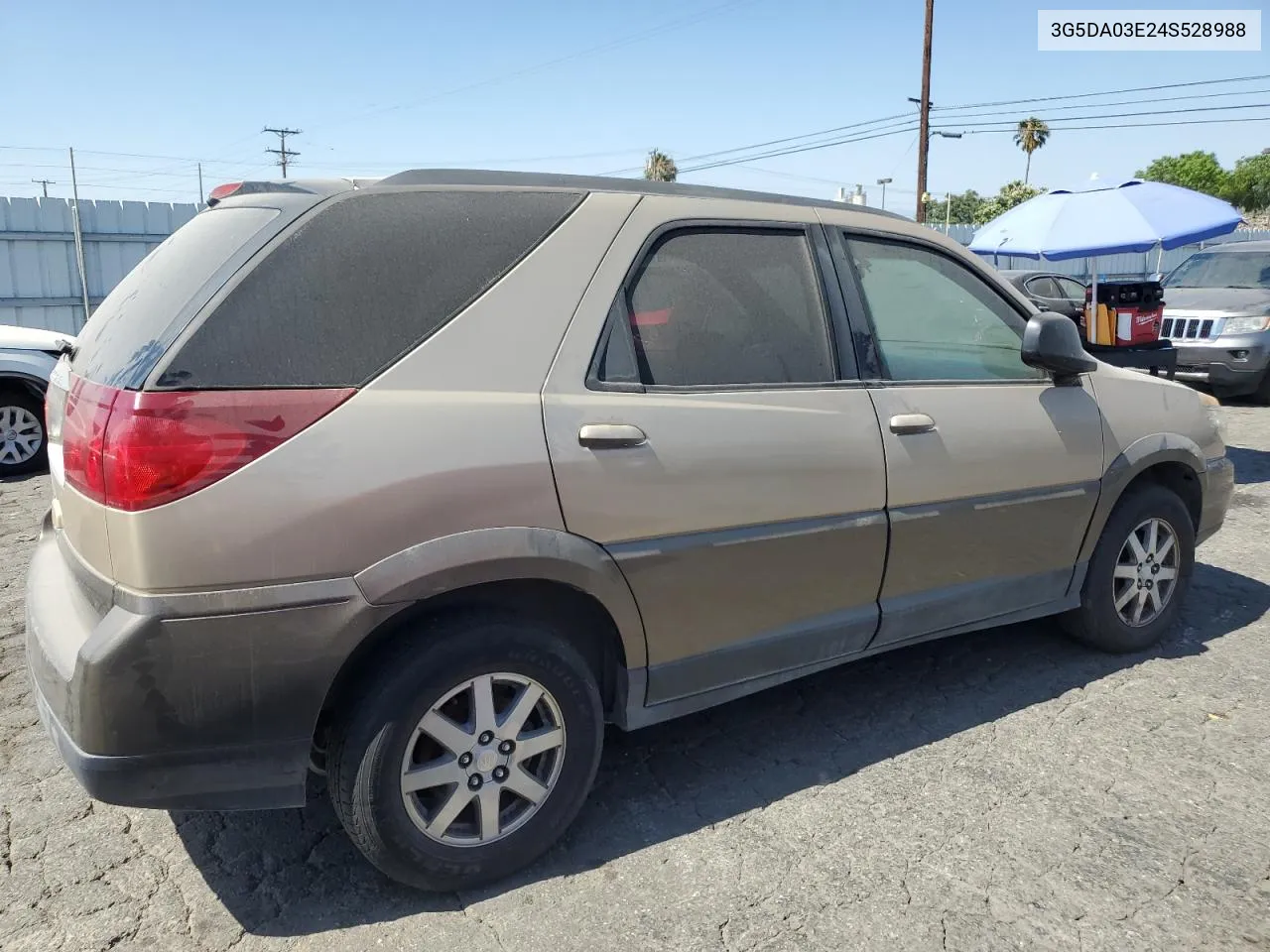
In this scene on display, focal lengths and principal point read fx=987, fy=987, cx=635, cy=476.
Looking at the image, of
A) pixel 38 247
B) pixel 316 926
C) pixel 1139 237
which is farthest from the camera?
pixel 38 247

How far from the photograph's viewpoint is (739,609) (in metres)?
3.02

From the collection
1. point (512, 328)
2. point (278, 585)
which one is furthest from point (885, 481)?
point (278, 585)

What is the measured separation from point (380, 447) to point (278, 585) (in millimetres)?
391

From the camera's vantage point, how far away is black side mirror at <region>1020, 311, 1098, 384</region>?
3.62 metres

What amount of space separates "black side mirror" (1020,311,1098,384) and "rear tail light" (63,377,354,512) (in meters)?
2.57

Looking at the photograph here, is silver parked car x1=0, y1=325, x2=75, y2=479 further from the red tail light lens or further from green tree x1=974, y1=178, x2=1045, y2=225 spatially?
green tree x1=974, y1=178, x2=1045, y2=225

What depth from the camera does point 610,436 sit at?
2678 millimetres

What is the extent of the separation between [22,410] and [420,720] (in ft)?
22.9

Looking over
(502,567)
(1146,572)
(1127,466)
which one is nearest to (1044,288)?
(1146,572)

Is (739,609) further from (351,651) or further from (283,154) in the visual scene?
(283,154)

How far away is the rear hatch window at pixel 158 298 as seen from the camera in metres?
2.31

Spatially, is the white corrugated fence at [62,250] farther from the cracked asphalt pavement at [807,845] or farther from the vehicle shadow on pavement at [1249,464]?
the cracked asphalt pavement at [807,845]

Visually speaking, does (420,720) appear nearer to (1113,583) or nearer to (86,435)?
(86,435)

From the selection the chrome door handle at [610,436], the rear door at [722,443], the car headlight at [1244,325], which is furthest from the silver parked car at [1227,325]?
the chrome door handle at [610,436]
